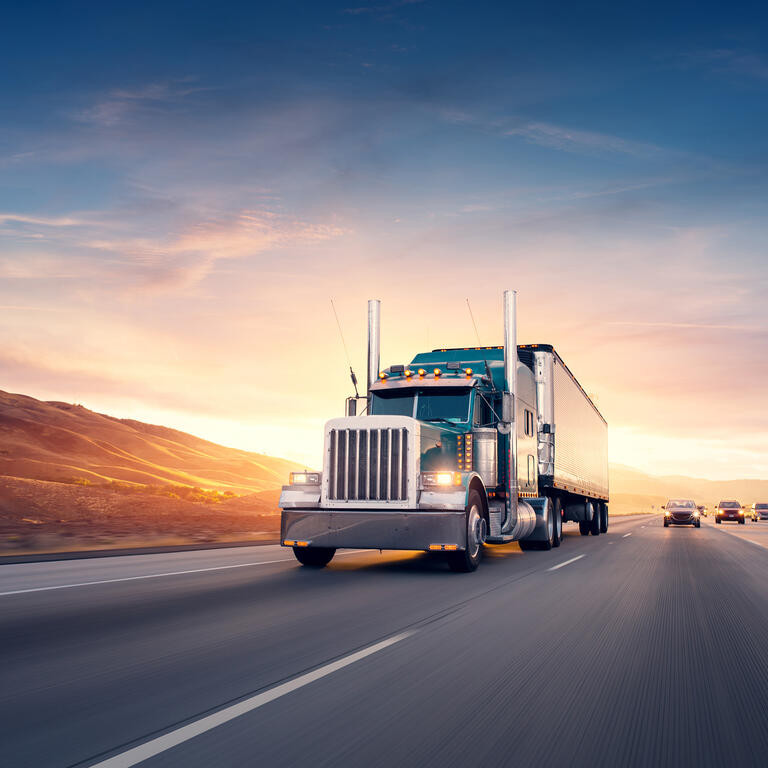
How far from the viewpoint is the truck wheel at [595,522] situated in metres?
31.5

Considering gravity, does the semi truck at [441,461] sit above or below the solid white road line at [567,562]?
above

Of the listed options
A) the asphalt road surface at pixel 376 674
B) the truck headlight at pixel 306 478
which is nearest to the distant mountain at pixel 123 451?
the truck headlight at pixel 306 478

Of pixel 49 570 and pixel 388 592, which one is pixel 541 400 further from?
pixel 49 570

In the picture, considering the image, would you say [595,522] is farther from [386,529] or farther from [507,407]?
[386,529]

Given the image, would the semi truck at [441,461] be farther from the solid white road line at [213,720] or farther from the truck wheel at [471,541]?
the solid white road line at [213,720]

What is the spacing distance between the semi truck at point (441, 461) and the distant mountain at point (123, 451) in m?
72.1

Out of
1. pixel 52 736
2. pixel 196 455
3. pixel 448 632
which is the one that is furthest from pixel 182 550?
pixel 196 455

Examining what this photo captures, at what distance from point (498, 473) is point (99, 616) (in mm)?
9111

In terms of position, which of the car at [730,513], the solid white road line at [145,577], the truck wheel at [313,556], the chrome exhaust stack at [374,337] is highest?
the chrome exhaust stack at [374,337]

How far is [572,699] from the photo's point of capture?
5.34 metres

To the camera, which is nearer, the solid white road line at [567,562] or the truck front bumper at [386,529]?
the truck front bumper at [386,529]

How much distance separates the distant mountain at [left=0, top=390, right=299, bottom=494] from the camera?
110m

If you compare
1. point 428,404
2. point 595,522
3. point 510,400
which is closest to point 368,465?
point 428,404

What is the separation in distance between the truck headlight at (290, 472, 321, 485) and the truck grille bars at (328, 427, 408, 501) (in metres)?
0.33
